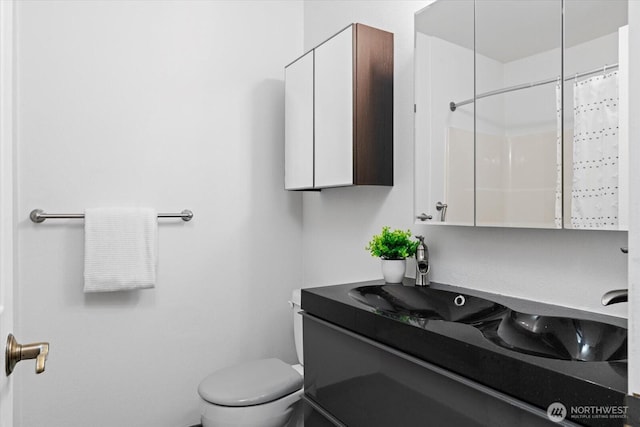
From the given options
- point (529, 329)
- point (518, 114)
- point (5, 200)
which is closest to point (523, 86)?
point (518, 114)

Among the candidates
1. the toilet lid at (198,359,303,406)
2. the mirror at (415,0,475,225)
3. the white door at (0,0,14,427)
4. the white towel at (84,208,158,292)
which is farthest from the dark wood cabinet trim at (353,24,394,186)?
the white door at (0,0,14,427)

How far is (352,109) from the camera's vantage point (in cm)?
164

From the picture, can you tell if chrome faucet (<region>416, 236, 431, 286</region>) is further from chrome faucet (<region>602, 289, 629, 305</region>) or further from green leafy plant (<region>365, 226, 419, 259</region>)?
chrome faucet (<region>602, 289, 629, 305</region>)

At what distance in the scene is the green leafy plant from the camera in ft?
5.04

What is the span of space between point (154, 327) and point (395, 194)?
50.4 inches

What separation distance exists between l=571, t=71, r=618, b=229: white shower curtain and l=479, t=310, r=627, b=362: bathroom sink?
0.26 metres

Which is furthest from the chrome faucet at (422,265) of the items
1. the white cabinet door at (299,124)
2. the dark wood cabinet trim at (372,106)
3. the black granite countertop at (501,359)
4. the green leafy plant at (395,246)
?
the white cabinet door at (299,124)

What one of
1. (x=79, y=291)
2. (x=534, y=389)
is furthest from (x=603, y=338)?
(x=79, y=291)

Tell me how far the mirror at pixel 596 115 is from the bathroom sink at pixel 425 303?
0.36 m

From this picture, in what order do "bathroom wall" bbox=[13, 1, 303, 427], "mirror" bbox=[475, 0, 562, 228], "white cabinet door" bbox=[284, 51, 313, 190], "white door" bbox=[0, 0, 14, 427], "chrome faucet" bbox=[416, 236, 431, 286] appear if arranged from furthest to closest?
"white cabinet door" bbox=[284, 51, 313, 190] → "bathroom wall" bbox=[13, 1, 303, 427] → "chrome faucet" bbox=[416, 236, 431, 286] → "mirror" bbox=[475, 0, 562, 228] → "white door" bbox=[0, 0, 14, 427]

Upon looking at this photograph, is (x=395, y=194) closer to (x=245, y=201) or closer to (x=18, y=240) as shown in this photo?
(x=245, y=201)

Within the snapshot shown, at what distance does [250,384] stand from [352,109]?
1.17m

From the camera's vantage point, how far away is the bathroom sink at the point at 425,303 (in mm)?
1271

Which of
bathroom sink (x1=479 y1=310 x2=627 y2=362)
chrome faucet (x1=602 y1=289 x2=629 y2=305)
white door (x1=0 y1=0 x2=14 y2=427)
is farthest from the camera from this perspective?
bathroom sink (x1=479 y1=310 x2=627 y2=362)
